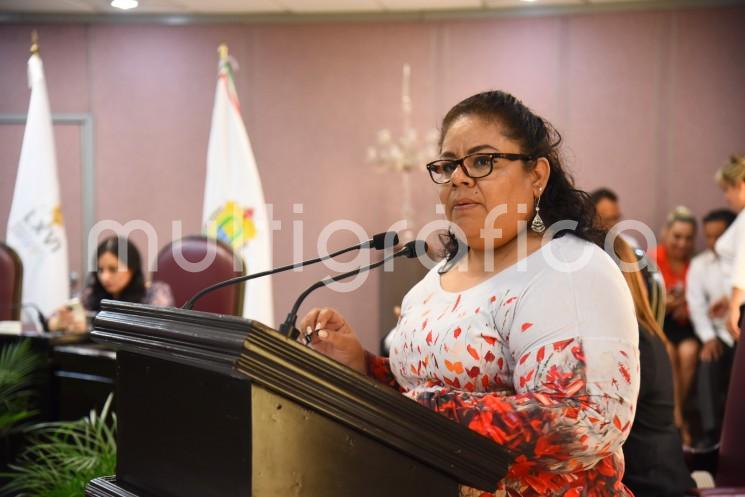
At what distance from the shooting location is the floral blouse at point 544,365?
1042mm

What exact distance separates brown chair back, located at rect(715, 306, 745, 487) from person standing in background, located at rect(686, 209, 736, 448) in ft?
9.32

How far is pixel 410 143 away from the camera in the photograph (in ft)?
18.5

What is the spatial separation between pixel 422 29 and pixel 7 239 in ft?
10.2

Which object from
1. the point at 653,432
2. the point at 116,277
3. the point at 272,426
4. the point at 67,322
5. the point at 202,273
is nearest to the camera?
the point at 272,426

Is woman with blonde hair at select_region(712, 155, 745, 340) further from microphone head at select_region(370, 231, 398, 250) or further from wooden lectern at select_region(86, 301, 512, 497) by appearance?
wooden lectern at select_region(86, 301, 512, 497)

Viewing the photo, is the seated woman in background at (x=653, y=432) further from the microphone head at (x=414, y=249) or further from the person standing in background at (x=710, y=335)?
the person standing in background at (x=710, y=335)

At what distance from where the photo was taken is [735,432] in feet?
6.04

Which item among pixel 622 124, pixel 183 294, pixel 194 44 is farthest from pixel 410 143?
pixel 183 294

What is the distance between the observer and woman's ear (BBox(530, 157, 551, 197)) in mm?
1321

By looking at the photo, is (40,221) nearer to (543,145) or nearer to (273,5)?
(273,5)

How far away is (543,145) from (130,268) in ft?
10.3

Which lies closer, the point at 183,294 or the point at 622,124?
the point at 183,294

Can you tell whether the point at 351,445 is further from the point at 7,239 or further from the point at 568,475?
the point at 7,239

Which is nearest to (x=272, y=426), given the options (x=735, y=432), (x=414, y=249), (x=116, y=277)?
(x=414, y=249)
